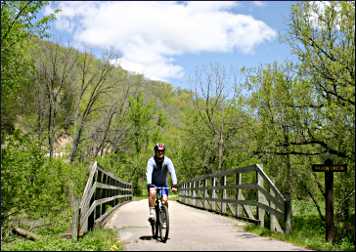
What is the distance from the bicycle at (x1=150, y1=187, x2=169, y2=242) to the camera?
7.69m

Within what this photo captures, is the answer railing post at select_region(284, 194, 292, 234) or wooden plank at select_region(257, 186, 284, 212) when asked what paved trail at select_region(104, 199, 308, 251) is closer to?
railing post at select_region(284, 194, 292, 234)

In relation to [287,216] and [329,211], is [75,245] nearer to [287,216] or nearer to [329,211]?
[287,216]

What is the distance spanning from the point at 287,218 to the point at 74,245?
4392mm

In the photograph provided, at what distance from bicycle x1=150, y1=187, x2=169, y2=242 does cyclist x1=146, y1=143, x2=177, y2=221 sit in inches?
3.4

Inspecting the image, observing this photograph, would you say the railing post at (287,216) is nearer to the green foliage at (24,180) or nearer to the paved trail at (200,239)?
the paved trail at (200,239)

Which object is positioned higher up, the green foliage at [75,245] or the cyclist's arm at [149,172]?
the cyclist's arm at [149,172]

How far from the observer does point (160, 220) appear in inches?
311

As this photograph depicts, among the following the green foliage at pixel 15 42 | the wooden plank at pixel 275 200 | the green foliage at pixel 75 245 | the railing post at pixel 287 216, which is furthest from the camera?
the green foliage at pixel 15 42

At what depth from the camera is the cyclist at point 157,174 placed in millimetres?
8008

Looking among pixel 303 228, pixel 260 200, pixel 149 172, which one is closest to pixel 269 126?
pixel 303 228

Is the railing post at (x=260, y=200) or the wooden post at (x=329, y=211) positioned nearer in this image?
the wooden post at (x=329, y=211)

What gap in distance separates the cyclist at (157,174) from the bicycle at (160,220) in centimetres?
9

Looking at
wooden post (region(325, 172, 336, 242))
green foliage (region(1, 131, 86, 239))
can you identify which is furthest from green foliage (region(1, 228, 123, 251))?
green foliage (region(1, 131, 86, 239))

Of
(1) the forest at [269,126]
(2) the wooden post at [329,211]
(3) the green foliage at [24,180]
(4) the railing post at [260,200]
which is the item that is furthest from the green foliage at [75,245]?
(3) the green foliage at [24,180]
